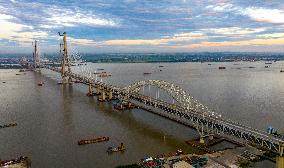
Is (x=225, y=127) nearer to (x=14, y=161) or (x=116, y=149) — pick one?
(x=116, y=149)

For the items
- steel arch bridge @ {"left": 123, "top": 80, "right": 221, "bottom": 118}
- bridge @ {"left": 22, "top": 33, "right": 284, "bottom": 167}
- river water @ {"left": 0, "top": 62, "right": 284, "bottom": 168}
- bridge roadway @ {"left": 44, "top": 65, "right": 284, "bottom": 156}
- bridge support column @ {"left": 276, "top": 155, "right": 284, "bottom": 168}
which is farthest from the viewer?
steel arch bridge @ {"left": 123, "top": 80, "right": 221, "bottom": 118}

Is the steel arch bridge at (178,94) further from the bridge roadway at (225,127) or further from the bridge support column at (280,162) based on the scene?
the bridge support column at (280,162)

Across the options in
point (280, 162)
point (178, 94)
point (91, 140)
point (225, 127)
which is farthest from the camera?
point (178, 94)

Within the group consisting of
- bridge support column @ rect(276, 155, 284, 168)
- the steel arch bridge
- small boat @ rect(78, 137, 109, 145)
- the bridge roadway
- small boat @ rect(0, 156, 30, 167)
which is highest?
the steel arch bridge

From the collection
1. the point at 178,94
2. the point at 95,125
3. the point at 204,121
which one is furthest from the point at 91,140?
the point at 178,94

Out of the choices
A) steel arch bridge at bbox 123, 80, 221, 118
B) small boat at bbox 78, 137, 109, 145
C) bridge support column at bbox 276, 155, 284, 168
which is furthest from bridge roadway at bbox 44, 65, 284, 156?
small boat at bbox 78, 137, 109, 145

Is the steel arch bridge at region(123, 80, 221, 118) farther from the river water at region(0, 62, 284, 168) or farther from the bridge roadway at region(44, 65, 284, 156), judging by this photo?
the river water at region(0, 62, 284, 168)

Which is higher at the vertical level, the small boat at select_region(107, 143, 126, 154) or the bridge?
the bridge

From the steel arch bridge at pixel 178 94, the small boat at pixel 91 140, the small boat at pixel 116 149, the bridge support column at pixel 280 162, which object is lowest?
the small boat at pixel 116 149

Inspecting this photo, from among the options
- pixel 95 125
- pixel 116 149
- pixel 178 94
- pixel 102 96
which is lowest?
pixel 116 149

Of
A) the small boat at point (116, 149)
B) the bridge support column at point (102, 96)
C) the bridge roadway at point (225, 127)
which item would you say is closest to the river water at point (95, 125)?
the small boat at point (116, 149)

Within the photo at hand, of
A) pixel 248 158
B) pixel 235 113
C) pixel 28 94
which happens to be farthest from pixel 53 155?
pixel 28 94
